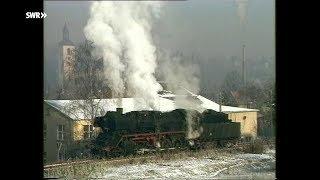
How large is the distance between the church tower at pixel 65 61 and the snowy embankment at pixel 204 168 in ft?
3.47

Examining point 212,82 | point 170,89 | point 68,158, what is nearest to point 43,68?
point 68,158

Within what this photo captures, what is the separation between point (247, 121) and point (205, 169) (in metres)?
0.74

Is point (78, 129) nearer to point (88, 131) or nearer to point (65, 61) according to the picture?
point (88, 131)

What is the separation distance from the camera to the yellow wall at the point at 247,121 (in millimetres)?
3850

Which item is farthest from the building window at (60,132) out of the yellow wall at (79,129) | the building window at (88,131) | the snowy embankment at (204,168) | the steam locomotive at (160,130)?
the snowy embankment at (204,168)

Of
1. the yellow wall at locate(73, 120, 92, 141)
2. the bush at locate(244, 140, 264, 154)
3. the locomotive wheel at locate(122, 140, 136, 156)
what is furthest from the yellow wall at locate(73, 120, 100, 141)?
the bush at locate(244, 140, 264, 154)

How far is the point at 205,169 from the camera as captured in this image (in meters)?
3.77

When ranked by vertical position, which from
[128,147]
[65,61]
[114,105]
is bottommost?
[128,147]

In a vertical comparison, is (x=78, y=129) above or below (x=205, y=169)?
above

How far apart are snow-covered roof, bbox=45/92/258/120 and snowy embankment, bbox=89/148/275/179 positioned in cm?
57
